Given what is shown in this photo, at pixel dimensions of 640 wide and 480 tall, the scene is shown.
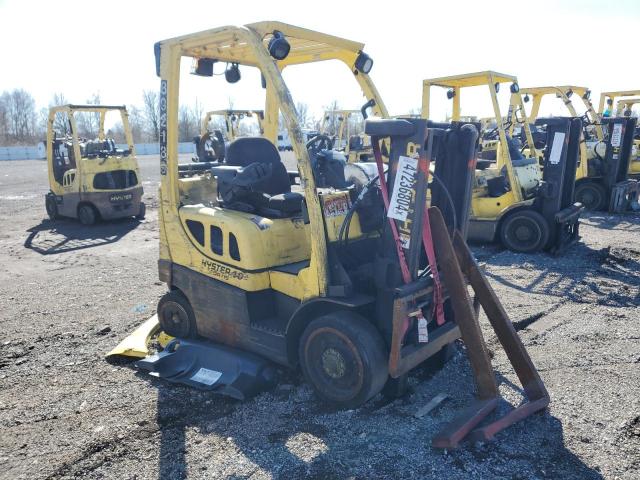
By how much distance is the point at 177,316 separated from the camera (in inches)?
187

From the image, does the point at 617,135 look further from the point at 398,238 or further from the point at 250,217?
the point at 250,217

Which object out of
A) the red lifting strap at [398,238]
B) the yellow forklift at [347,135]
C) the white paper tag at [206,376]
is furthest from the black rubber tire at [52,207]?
the red lifting strap at [398,238]

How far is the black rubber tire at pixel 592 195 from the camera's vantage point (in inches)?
467

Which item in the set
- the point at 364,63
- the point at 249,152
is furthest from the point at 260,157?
the point at 364,63

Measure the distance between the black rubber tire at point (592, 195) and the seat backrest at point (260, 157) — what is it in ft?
31.4

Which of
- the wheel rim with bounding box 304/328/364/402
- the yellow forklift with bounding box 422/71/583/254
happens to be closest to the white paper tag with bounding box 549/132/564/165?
the yellow forklift with bounding box 422/71/583/254

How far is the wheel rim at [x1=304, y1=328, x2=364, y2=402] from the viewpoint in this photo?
3.43 metres

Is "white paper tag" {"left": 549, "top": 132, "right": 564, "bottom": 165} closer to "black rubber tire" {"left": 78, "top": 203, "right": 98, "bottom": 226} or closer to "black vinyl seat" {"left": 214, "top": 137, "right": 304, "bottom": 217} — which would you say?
"black vinyl seat" {"left": 214, "top": 137, "right": 304, "bottom": 217}

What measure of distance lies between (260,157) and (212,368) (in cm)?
192

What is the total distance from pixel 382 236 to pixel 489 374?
3.83 feet

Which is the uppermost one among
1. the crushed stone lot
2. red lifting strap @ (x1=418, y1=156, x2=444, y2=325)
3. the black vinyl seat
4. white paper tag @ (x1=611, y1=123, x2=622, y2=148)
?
white paper tag @ (x1=611, y1=123, x2=622, y2=148)

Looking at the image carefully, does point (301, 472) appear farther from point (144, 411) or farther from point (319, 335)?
point (144, 411)

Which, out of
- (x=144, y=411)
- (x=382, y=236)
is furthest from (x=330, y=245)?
(x=144, y=411)

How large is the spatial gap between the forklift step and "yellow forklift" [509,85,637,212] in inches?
354
